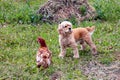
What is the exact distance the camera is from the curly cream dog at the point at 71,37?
7.89 m

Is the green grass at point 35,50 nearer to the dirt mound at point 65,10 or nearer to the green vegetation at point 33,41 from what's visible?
the green vegetation at point 33,41

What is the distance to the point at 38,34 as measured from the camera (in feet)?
31.9

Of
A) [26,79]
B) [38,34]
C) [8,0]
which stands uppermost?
[8,0]

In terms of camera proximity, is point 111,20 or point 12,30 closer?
point 12,30

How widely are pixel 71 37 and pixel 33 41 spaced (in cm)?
141

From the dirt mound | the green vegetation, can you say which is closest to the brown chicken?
the green vegetation

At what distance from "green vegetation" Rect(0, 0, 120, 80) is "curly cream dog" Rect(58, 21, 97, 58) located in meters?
0.18

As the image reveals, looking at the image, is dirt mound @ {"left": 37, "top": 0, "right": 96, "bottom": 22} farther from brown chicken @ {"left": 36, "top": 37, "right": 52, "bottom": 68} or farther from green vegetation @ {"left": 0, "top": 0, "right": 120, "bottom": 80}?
brown chicken @ {"left": 36, "top": 37, "right": 52, "bottom": 68}

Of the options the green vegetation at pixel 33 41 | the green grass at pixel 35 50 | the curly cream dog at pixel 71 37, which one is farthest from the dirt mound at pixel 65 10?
the curly cream dog at pixel 71 37

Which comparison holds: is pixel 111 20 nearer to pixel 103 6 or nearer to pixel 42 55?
pixel 103 6

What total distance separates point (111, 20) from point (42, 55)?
4.22 meters

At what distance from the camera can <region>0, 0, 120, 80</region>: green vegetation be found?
733cm

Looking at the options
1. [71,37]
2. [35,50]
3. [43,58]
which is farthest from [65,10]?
[43,58]

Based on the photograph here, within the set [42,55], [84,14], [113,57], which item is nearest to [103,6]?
[84,14]
